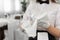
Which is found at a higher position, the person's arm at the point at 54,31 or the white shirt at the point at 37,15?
the white shirt at the point at 37,15

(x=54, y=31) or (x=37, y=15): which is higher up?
(x=37, y=15)

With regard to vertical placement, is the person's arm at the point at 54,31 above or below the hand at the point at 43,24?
below

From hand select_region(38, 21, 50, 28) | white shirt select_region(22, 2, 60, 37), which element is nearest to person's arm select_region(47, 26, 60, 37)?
hand select_region(38, 21, 50, 28)

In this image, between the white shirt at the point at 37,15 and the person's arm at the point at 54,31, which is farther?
the white shirt at the point at 37,15

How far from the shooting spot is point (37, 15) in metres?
1.98

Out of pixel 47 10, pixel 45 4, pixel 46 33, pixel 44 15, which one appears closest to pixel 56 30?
pixel 46 33

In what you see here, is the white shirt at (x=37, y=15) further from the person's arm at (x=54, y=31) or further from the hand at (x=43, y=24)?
the person's arm at (x=54, y=31)

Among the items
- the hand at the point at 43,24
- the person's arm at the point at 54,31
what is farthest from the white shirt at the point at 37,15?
the person's arm at the point at 54,31

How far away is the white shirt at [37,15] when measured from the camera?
1.77 meters

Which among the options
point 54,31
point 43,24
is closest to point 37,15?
point 43,24

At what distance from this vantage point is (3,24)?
2387mm

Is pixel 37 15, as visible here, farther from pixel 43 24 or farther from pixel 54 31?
pixel 54 31

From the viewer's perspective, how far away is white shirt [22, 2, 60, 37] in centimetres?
177

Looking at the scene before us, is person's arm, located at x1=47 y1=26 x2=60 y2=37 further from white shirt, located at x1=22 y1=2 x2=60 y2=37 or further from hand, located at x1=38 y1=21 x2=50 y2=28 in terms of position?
white shirt, located at x1=22 y1=2 x2=60 y2=37
